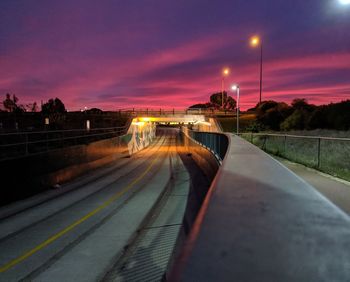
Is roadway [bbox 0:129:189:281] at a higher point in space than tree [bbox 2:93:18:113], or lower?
lower

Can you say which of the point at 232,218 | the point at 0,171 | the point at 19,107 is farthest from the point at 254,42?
the point at 19,107

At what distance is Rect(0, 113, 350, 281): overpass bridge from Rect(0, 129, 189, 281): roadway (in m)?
0.02

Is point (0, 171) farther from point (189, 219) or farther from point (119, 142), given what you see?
point (119, 142)

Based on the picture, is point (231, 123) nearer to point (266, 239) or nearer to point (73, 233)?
point (73, 233)

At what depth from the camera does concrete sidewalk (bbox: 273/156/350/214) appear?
738 centimetres

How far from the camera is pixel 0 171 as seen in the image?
12.1m

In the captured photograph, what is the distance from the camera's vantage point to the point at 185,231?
9.71 metres

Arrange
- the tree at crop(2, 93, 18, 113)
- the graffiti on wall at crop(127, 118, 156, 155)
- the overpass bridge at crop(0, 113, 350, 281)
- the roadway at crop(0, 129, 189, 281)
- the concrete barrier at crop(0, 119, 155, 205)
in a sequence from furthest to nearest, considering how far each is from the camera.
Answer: the tree at crop(2, 93, 18, 113), the graffiti on wall at crop(127, 118, 156, 155), the concrete barrier at crop(0, 119, 155, 205), the roadway at crop(0, 129, 189, 281), the overpass bridge at crop(0, 113, 350, 281)

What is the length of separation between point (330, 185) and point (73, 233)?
7.03m

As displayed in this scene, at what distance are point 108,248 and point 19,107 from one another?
536ft

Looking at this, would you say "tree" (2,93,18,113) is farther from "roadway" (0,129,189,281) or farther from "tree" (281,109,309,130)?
"roadway" (0,129,189,281)

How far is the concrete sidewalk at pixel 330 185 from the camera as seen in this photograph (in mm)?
7384

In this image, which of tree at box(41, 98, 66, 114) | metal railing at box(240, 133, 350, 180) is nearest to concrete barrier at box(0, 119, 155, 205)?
metal railing at box(240, 133, 350, 180)

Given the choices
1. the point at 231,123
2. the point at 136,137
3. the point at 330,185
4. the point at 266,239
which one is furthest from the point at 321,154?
the point at 231,123
